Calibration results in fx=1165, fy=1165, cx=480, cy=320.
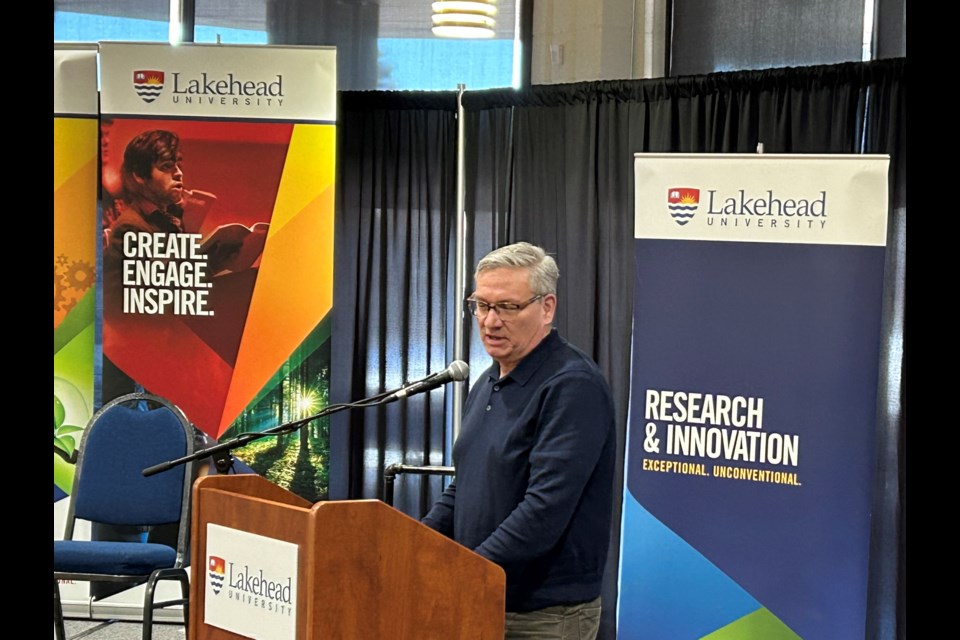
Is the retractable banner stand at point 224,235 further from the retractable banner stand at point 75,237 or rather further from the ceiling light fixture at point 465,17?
the ceiling light fixture at point 465,17

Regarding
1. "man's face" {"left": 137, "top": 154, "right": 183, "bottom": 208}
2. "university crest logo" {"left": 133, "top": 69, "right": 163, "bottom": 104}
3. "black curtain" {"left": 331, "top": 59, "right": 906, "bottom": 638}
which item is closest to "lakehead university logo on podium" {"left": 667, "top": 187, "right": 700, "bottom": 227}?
"black curtain" {"left": 331, "top": 59, "right": 906, "bottom": 638}

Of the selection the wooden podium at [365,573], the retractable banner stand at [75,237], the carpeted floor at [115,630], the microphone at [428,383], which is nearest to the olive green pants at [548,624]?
the wooden podium at [365,573]

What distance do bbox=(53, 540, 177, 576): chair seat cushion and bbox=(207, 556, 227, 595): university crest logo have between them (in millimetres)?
1967

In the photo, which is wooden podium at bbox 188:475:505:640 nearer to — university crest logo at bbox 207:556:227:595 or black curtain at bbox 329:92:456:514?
university crest logo at bbox 207:556:227:595

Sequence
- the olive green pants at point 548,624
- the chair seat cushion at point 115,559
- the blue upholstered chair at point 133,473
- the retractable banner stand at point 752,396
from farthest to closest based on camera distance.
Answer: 1. the blue upholstered chair at point 133,473
2. the chair seat cushion at point 115,559
3. the retractable banner stand at point 752,396
4. the olive green pants at point 548,624

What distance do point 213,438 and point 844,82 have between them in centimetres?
317

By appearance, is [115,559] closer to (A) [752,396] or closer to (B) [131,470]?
(B) [131,470]

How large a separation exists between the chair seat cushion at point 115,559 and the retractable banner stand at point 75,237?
4.52ft

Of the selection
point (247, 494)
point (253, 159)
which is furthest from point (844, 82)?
point (247, 494)

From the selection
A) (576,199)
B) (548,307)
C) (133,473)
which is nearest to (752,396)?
(548,307)

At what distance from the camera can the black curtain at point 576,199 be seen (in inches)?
189
